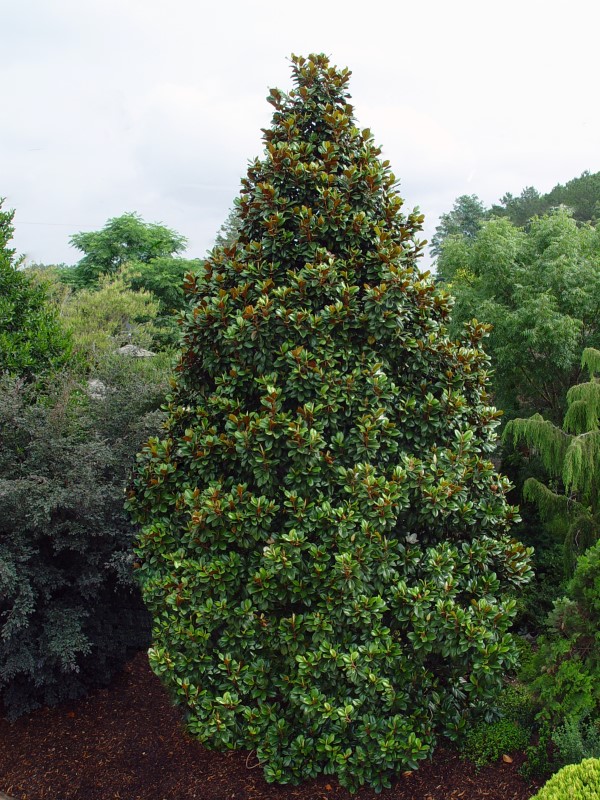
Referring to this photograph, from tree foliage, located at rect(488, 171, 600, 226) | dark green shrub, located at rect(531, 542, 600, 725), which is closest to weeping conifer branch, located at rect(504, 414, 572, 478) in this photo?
dark green shrub, located at rect(531, 542, 600, 725)

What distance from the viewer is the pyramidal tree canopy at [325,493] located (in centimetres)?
331

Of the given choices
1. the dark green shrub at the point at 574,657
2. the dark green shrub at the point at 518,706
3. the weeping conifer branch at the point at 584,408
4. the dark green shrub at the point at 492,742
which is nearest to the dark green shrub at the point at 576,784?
the dark green shrub at the point at 574,657

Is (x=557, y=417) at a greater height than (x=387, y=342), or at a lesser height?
greater

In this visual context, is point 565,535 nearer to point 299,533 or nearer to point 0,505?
point 299,533

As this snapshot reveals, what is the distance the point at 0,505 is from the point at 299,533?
2.39 meters

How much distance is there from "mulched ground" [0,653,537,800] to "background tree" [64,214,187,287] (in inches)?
1116

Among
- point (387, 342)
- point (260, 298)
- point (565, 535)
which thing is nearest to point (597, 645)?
point (387, 342)

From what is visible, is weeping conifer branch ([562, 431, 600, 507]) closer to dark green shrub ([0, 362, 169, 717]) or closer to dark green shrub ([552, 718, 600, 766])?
dark green shrub ([552, 718, 600, 766])

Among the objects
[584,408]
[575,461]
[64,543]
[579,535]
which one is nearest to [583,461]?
[575,461]

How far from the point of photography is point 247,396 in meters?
3.73

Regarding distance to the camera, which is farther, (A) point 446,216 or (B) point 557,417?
(A) point 446,216

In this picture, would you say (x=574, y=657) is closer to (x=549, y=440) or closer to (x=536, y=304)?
(x=549, y=440)

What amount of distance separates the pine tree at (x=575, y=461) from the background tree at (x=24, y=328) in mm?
4836

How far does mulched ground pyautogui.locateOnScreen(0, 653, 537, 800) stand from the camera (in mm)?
3512
